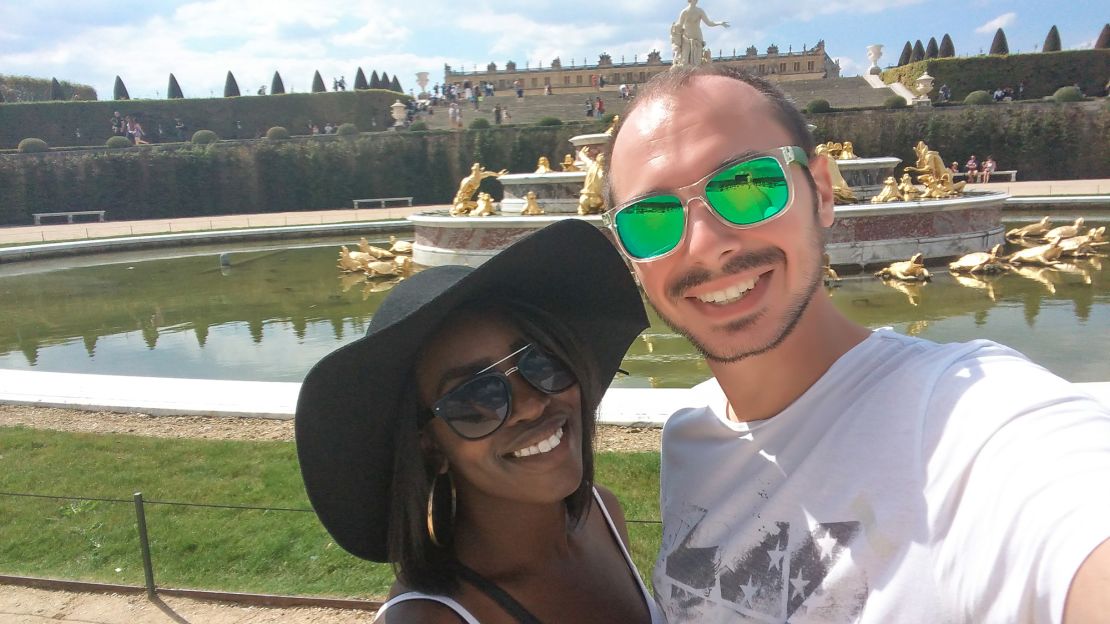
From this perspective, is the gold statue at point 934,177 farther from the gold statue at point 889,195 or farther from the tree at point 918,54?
the tree at point 918,54

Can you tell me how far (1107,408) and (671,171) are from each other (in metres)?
0.86

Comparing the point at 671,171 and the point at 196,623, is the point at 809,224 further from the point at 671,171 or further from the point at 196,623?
the point at 196,623

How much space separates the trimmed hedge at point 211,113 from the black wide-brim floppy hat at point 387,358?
147 feet

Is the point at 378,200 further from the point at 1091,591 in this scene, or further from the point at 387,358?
the point at 1091,591

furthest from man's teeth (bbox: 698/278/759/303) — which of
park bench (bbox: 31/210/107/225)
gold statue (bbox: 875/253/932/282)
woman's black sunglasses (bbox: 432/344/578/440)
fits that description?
park bench (bbox: 31/210/107/225)

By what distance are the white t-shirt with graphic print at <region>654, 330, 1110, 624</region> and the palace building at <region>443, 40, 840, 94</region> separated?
71.1 m

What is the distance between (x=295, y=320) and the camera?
10.8 metres

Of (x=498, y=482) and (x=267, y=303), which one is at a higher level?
(x=498, y=482)

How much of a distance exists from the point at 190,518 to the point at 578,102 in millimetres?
45806

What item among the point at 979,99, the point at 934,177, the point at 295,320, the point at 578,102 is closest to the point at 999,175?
the point at 979,99

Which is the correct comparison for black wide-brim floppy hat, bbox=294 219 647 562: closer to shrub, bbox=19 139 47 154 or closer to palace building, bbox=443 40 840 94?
shrub, bbox=19 139 47 154

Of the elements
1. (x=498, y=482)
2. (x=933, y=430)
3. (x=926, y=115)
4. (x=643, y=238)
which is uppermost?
(x=926, y=115)

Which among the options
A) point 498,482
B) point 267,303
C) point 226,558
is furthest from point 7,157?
point 498,482

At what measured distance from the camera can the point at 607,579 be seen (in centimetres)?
190
